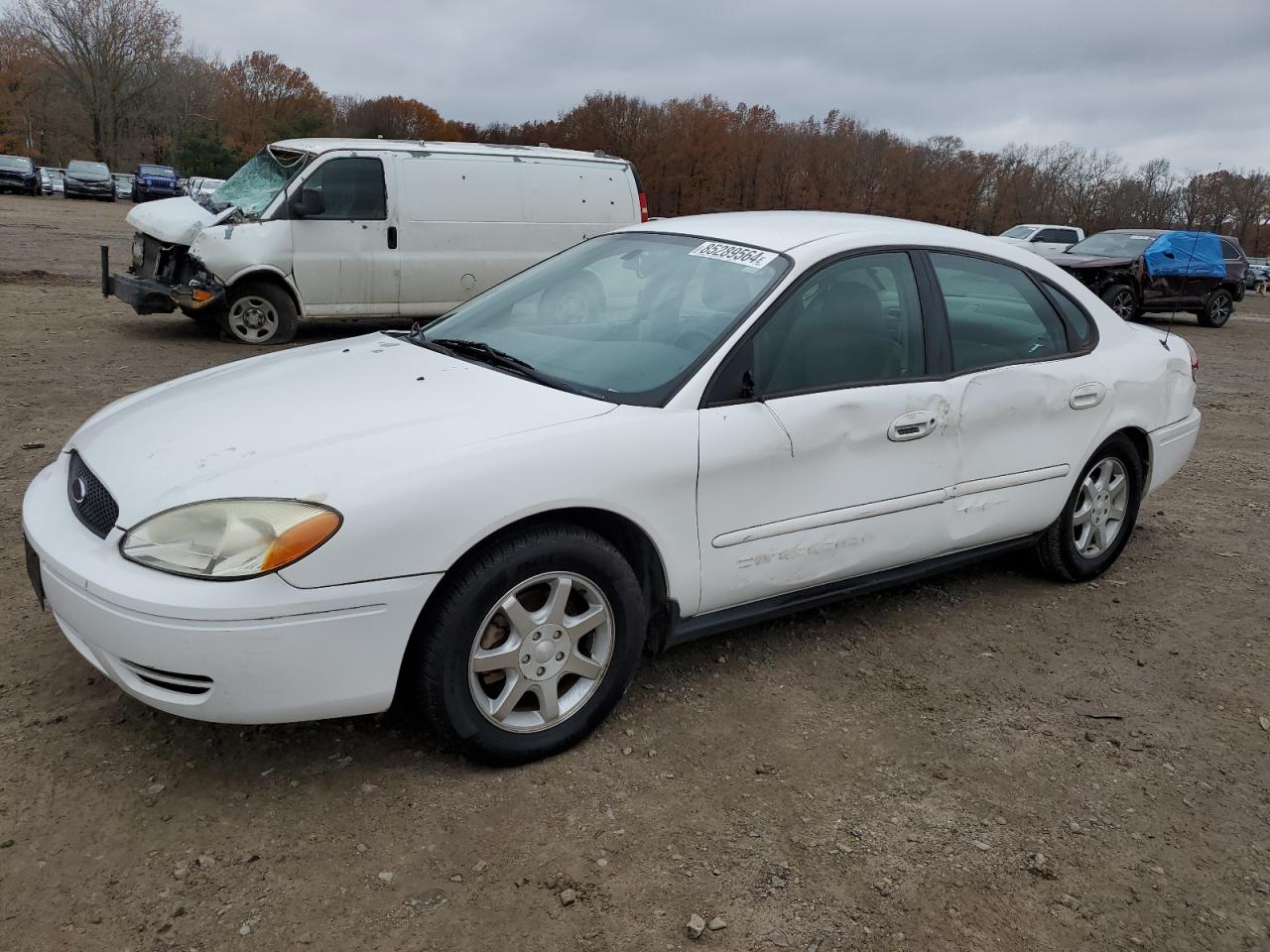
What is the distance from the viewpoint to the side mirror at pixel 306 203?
9359mm

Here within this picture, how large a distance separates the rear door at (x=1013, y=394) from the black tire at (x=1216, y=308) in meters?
16.6

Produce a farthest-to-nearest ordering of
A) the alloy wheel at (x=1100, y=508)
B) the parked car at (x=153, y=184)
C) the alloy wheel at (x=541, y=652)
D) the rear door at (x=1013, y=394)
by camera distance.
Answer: the parked car at (x=153, y=184)
the alloy wheel at (x=1100, y=508)
the rear door at (x=1013, y=394)
the alloy wheel at (x=541, y=652)

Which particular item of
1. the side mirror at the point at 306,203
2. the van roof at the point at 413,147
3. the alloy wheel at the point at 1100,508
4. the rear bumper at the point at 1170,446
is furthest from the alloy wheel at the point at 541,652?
the van roof at the point at 413,147

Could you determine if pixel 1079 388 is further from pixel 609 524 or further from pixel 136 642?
pixel 136 642

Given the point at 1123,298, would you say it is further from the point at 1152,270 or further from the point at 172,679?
the point at 172,679

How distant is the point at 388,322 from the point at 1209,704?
33.4 feet

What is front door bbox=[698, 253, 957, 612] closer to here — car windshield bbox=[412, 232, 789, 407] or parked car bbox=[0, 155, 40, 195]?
car windshield bbox=[412, 232, 789, 407]

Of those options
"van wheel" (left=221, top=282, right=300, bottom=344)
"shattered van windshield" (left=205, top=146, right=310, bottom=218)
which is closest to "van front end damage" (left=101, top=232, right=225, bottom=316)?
"van wheel" (left=221, top=282, right=300, bottom=344)

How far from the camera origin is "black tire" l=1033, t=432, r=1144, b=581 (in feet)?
14.1

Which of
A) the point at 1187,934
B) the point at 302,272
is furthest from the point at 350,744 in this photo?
the point at 302,272

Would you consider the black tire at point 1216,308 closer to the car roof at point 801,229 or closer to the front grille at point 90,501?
the car roof at point 801,229

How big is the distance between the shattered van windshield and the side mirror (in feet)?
0.81

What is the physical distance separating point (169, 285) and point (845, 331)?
26.7 feet

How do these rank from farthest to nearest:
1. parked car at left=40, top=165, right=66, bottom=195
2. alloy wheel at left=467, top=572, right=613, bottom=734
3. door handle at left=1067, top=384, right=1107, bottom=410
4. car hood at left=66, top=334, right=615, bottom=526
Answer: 1. parked car at left=40, top=165, right=66, bottom=195
2. door handle at left=1067, top=384, right=1107, bottom=410
3. alloy wheel at left=467, top=572, right=613, bottom=734
4. car hood at left=66, top=334, right=615, bottom=526
